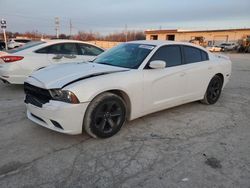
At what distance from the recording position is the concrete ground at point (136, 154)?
2527mm

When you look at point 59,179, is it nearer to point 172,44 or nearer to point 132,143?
point 132,143

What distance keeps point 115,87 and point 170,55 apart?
1541 mm

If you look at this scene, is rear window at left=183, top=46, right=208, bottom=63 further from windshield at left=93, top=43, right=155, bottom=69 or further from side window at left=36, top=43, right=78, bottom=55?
side window at left=36, top=43, right=78, bottom=55

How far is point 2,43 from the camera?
23.6m

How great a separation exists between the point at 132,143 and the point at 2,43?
2475 centimetres

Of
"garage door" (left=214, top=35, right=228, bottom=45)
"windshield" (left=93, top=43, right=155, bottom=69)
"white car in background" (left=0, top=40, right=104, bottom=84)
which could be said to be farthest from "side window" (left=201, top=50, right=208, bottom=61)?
"garage door" (left=214, top=35, right=228, bottom=45)

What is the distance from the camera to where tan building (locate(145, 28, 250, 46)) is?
48075mm

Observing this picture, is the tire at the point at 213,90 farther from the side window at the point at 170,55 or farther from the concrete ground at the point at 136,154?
the side window at the point at 170,55

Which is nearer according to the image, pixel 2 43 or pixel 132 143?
pixel 132 143

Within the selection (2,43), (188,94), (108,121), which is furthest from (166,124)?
(2,43)

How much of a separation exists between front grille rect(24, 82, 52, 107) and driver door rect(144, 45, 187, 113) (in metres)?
1.57

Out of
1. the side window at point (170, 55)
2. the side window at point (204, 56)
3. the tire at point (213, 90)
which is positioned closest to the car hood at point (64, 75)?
the side window at point (170, 55)

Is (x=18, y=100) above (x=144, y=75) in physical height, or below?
below

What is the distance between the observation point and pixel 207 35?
174ft
